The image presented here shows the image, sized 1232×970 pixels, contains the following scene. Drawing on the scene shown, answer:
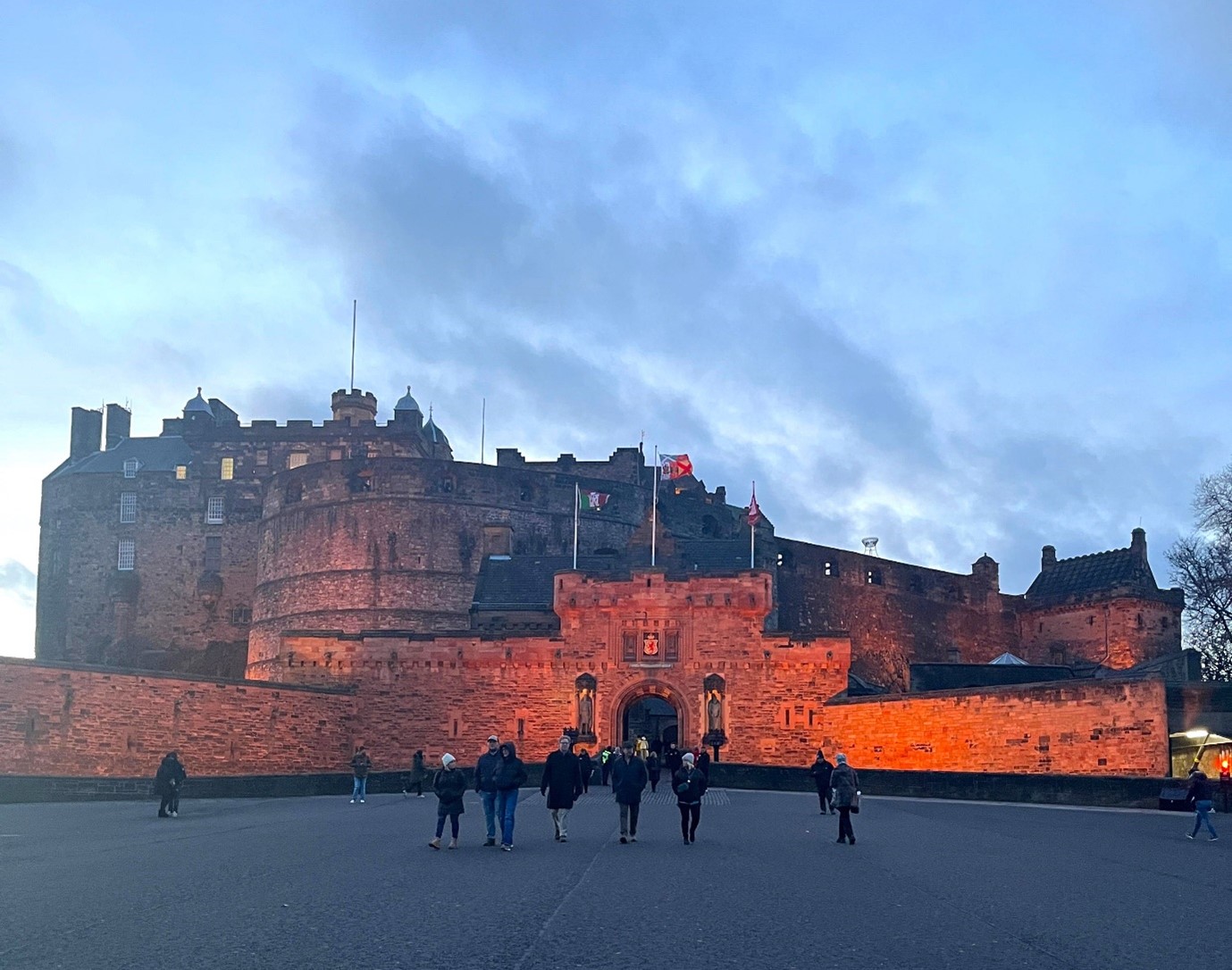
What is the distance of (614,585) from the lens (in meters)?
42.0

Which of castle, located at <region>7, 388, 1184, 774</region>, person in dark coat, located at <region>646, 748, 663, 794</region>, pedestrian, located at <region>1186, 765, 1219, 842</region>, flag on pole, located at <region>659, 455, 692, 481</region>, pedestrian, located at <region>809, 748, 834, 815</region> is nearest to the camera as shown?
pedestrian, located at <region>1186, 765, 1219, 842</region>

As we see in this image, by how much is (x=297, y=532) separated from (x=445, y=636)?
1843cm

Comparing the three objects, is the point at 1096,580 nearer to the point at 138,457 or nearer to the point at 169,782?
the point at 138,457

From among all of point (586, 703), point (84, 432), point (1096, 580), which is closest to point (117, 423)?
point (84, 432)

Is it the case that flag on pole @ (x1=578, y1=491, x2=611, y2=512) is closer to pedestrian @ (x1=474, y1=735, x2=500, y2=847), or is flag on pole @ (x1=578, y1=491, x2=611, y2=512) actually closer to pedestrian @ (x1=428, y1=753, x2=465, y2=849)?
pedestrian @ (x1=474, y1=735, x2=500, y2=847)

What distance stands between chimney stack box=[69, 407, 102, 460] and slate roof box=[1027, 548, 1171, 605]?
46379mm

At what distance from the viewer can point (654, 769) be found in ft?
128

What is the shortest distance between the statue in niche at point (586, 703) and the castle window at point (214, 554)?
91.2 feet

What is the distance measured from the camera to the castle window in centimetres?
6373

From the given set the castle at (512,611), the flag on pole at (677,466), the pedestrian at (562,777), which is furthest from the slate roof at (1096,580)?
the pedestrian at (562,777)

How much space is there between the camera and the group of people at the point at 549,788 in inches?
593

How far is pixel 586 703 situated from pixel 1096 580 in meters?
29.8

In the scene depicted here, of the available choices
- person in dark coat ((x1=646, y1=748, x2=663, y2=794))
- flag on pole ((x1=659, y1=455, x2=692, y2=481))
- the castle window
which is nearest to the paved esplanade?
A: person in dark coat ((x1=646, y1=748, x2=663, y2=794))

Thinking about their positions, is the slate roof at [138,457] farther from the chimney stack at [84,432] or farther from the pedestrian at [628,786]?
the pedestrian at [628,786]
